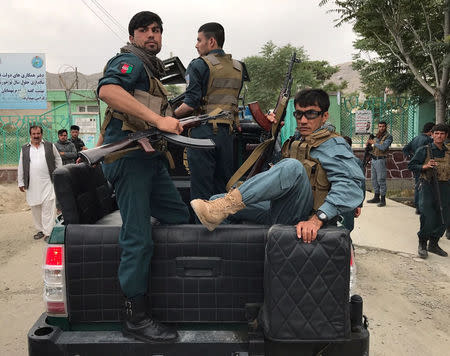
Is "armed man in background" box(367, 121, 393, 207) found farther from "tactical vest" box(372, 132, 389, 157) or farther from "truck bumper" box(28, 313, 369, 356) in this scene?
"truck bumper" box(28, 313, 369, 356)

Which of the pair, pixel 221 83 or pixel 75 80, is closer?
pixel 221 83

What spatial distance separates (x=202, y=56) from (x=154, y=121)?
1.68m

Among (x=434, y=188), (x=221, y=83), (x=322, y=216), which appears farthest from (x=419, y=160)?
(x=322, y=216)

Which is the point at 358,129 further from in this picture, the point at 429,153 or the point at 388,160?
the point at 429,153

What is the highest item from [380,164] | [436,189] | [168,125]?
[168,125]

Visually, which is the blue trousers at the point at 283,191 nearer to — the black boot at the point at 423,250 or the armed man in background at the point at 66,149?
the black boot at the point at 423,250

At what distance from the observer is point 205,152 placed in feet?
11.1

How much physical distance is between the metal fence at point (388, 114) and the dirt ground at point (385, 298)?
21.4 ft

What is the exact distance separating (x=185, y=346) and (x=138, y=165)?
0.91m

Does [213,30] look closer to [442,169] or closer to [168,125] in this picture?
[168,125]

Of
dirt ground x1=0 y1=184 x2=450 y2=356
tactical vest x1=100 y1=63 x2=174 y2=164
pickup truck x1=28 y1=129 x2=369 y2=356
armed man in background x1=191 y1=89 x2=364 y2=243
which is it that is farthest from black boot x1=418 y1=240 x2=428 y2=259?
tactical vest x1=100 y1=63 x2=174 y2=164

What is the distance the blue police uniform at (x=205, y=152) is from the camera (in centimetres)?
338

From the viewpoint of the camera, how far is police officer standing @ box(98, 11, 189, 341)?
1.95 meters

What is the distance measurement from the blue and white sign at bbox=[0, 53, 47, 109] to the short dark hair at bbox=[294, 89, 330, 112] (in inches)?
574
